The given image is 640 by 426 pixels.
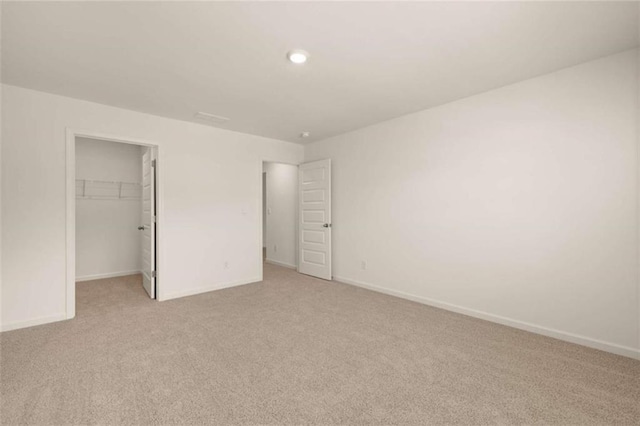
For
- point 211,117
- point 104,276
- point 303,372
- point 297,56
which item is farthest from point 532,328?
point 104,276

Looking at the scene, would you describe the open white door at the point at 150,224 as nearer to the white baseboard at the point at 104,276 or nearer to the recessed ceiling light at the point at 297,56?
the white baseboard at the point at 104,276

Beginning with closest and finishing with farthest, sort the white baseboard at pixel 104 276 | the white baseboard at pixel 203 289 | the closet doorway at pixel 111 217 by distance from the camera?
the white baseboard at pixel 203 289 < the closet doorway at pixel 111 217 < the white baseboard at pixel 104 276

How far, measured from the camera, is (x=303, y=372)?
7.28 feet

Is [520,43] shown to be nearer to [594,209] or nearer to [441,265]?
[594,209]

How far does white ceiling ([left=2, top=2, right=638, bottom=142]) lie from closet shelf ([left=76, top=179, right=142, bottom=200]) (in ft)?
8.07

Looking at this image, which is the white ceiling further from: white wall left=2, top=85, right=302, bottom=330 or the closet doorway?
the closet doorway

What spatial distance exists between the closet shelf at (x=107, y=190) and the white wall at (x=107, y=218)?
0.06 m

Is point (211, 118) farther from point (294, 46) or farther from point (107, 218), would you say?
point (107, 218)

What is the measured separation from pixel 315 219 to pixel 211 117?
2.43 m

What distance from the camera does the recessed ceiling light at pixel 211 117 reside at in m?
3.90

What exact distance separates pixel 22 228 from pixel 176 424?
9.53ft

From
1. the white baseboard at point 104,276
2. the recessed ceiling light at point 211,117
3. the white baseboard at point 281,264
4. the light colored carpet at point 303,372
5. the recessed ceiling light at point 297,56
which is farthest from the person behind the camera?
the white baseboard at point 281,264

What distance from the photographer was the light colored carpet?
1.78m

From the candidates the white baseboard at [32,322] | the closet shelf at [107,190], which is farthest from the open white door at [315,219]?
the white baseboard at [32,322]
